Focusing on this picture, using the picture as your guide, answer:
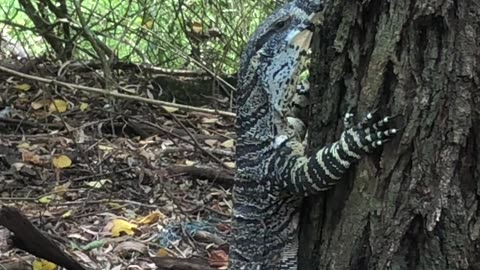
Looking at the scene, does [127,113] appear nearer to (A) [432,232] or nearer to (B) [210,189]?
(B) [210,189]

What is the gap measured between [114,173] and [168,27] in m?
1.54

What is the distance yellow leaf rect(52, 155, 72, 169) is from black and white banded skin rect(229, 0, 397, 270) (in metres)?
2.01

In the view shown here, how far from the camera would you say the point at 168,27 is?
234 inches

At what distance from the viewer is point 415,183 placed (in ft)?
6.67

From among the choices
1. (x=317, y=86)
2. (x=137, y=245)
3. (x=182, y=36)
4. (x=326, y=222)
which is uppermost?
(x=182, y=36)

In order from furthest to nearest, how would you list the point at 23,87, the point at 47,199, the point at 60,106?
1. the point at 23,87
2. the point at 60,106
3. the point at 47,199

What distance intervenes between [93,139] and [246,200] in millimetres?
2441

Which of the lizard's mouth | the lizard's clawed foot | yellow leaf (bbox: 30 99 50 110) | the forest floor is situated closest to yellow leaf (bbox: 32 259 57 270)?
the forest floor

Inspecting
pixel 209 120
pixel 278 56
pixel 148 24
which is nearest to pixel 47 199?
pixel 209 120

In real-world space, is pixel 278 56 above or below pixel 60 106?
above

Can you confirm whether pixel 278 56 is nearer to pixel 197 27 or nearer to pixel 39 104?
pixel 39 104

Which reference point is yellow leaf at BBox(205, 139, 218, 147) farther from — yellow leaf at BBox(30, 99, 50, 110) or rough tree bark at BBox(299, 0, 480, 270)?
rough tree bark at BBox(299, 0, 480, 270)

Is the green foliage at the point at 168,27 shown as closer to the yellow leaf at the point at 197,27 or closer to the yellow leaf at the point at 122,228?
the yellow leaf at the point at 197,27

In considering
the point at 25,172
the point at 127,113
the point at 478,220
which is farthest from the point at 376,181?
the point at 127,113
